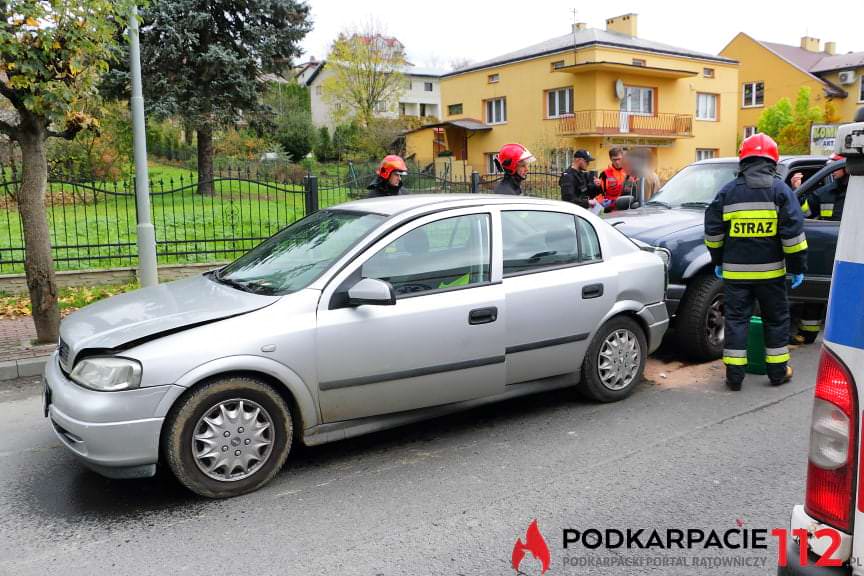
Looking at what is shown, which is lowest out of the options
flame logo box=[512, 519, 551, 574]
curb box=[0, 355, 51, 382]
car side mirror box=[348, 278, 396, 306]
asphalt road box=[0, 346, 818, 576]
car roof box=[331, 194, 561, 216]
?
flame logo box=[512, 519, 551, 574]

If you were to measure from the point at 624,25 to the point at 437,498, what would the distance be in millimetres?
39014

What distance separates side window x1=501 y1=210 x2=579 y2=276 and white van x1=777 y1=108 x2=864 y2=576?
9.68ft

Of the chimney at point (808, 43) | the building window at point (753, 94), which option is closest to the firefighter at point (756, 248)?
the building window at point (753, 94)

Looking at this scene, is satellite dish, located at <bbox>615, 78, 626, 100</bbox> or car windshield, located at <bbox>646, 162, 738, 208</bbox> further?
satellite dish, located at <bbox>615, 78, 626, 100</bbox>

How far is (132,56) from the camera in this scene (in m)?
8.50

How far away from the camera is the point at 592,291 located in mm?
5285

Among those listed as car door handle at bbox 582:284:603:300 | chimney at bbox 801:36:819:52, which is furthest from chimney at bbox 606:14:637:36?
car door handle at bbox 582:284:603:300

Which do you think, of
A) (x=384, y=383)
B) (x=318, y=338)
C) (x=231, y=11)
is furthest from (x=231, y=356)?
(x=231, y=11)

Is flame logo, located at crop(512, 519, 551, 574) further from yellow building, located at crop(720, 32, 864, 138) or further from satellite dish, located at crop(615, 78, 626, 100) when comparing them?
yellow building, located at crop(720, 32, 864, 138)

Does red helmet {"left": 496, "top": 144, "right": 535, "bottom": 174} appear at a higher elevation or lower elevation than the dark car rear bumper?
higher

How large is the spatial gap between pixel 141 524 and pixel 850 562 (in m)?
3.24

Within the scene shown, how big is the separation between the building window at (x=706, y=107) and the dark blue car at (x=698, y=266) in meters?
32.7

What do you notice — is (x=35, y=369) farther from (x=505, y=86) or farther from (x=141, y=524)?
(x=505, y=86)

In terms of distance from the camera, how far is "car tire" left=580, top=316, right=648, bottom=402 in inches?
213
